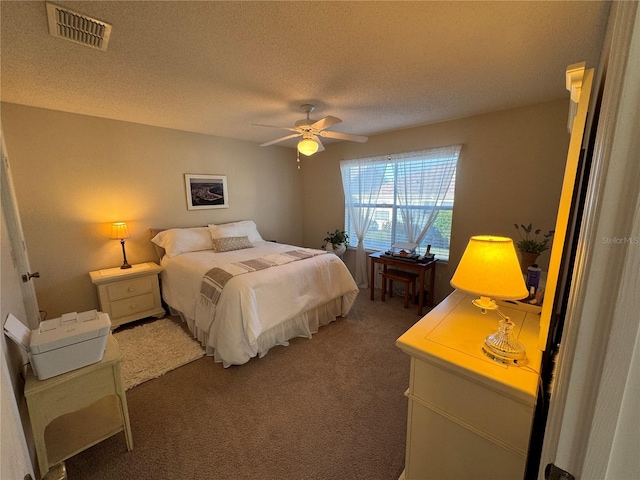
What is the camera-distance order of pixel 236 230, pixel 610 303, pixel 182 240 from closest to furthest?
pixel 610 303, pixel 182 240, pixel 236 230

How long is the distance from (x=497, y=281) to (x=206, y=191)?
3.72 metres

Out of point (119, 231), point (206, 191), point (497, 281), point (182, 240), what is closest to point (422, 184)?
point (497, 281)

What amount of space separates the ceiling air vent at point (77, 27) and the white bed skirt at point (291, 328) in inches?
87.9

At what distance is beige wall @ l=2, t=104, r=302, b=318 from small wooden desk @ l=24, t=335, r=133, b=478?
1923 millimetres

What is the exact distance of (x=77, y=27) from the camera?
1417 mm

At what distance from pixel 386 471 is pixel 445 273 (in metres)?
2.50

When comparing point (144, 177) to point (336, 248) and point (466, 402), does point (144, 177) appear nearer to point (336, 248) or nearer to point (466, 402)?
point (336, 248)

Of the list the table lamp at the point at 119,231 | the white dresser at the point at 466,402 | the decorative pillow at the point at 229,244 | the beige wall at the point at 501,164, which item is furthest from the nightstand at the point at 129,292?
the beige wall at the point at 501,164

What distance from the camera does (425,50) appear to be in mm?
1657

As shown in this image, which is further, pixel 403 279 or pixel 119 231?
pixel 403 279

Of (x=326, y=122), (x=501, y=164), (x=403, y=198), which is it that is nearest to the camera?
(x=326, y=122)

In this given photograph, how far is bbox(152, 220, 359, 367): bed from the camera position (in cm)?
221

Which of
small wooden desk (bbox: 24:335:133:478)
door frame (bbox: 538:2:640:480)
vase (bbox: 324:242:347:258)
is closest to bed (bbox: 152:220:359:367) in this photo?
small wooden desk (bbox: 24:335:133:478)

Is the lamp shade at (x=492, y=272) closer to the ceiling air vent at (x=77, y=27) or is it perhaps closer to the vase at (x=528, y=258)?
the vase at (x=528, y=258)
